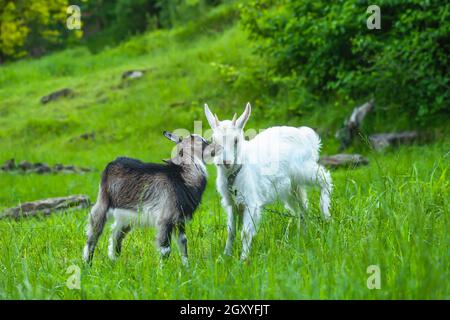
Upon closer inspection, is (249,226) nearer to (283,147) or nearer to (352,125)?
(283,147)

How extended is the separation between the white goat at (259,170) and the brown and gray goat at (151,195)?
0.87 feet

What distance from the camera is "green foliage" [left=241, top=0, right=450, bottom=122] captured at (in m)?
10.3

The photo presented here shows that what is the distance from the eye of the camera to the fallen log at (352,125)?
11438 millimetres

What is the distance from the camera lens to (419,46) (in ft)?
33.7

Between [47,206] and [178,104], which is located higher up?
[178,104]

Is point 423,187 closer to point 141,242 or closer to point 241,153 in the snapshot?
point 241,153

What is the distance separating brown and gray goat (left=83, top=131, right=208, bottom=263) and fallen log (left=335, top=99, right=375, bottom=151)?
6.54m

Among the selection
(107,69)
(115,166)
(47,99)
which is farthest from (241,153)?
(107,69)

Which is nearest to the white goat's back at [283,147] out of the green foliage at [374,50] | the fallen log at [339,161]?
the fallen log at [339,161]

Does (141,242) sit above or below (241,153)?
below

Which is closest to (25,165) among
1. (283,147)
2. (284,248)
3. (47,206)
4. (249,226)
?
(47,206)

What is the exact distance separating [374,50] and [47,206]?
596 cm

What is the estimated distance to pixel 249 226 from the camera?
17.0 ft

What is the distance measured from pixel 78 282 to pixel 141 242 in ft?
4.09
